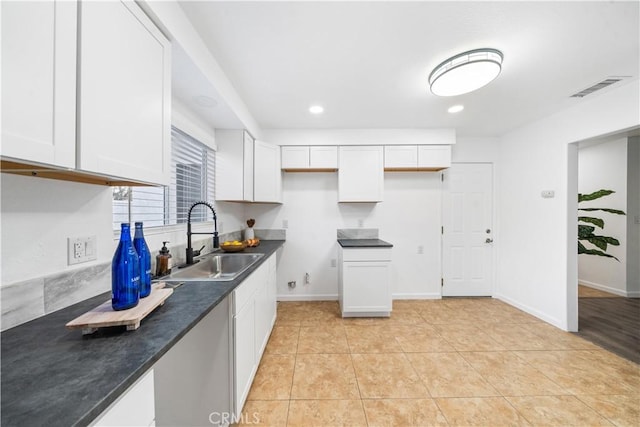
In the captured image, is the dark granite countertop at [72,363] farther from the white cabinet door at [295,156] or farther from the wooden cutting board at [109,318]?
the white cabinet door at [295,156]

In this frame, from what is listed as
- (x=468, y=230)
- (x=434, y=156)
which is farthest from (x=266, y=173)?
(x=468, y=230)

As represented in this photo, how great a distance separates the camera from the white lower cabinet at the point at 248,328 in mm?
1434

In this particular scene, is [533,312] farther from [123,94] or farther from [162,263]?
[123,94]

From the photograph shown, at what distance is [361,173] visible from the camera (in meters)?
3.29

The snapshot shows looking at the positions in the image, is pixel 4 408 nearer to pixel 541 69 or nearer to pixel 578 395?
pixel 578 395

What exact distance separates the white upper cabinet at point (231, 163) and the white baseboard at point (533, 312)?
397 cm

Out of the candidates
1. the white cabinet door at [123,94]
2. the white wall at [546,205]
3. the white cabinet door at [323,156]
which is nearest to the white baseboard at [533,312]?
the white wall at [546,205]

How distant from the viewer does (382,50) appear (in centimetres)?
168

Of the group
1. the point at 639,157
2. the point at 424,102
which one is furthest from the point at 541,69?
the point at 639,157

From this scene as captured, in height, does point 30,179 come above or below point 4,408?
above

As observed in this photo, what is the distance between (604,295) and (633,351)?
219 centimetres

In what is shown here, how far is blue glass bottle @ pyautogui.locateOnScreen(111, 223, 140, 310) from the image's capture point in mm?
894

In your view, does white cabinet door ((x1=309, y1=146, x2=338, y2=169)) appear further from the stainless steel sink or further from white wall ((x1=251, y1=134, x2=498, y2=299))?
the stainless steel sink

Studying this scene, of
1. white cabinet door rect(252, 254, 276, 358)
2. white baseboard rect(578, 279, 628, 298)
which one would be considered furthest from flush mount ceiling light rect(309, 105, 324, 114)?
white baseboard rect(578, 279, 628, 298)
